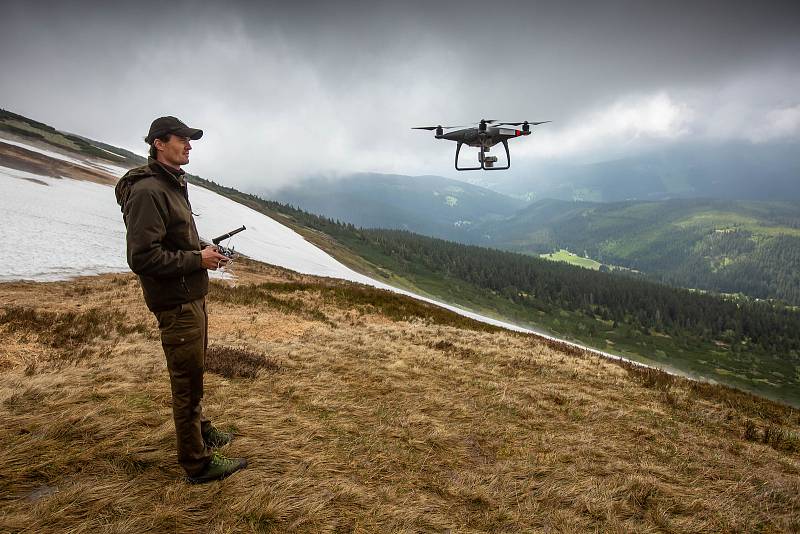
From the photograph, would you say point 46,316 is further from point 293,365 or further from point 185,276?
point 185,276

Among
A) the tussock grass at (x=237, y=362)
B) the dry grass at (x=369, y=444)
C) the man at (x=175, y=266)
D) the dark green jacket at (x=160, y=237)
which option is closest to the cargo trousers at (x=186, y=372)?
the man at (x=175, y=266)

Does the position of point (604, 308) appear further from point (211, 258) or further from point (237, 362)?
point (211, 258)

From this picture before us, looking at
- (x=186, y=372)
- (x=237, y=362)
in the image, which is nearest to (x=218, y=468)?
(x=186, y=372)

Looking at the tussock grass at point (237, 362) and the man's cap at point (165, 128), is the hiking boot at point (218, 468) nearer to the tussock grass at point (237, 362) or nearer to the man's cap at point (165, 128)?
the tussock grass at point (237, 362)

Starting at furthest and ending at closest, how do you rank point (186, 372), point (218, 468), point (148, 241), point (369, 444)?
point (369, 444) → point (218, 468) → point (186, 372) → point (148, 241)

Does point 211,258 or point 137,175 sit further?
point 211,258

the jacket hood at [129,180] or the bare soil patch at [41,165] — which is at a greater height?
the bare soil patch at [41,165]

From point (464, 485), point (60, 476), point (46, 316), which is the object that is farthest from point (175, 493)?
point (46, 316)

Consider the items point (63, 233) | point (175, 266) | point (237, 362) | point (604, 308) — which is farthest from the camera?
point (604, 308)
